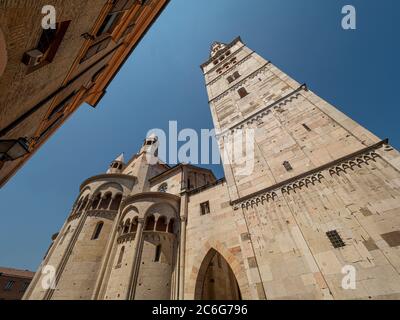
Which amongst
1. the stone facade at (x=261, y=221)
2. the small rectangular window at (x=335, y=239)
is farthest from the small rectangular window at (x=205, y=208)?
the small rectangular window at (x=335, y=239)

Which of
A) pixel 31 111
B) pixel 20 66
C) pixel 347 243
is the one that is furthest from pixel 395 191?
pixel 31 111

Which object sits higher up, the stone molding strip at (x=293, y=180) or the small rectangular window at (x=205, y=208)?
the small rectangular window at (x=205, y=208)

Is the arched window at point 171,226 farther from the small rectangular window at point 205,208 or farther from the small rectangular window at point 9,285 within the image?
the small rectangular window at point 9,285

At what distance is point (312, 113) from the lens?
11.6 meters

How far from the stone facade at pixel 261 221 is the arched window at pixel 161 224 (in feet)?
0.24

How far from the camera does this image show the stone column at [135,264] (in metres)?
10.5

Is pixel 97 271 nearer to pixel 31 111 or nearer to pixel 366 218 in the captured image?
pixel 31 111

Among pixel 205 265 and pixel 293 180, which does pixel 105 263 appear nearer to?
pixel 205 265

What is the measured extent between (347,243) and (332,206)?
149 centimetres

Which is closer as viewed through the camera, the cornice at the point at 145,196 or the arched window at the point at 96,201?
the cornice at the point at 145,196

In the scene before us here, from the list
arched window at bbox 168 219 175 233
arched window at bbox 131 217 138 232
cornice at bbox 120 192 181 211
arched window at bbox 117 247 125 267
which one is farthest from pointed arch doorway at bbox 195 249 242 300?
arched window at bbox 131 217 138 232

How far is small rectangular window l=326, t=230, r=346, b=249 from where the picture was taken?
7212 millimetres

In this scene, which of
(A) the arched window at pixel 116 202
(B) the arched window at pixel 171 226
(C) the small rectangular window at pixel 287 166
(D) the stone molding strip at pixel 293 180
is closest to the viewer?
(D) the stone molding strip at pixel 293 180

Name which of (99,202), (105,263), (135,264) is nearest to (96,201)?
(99,202)
